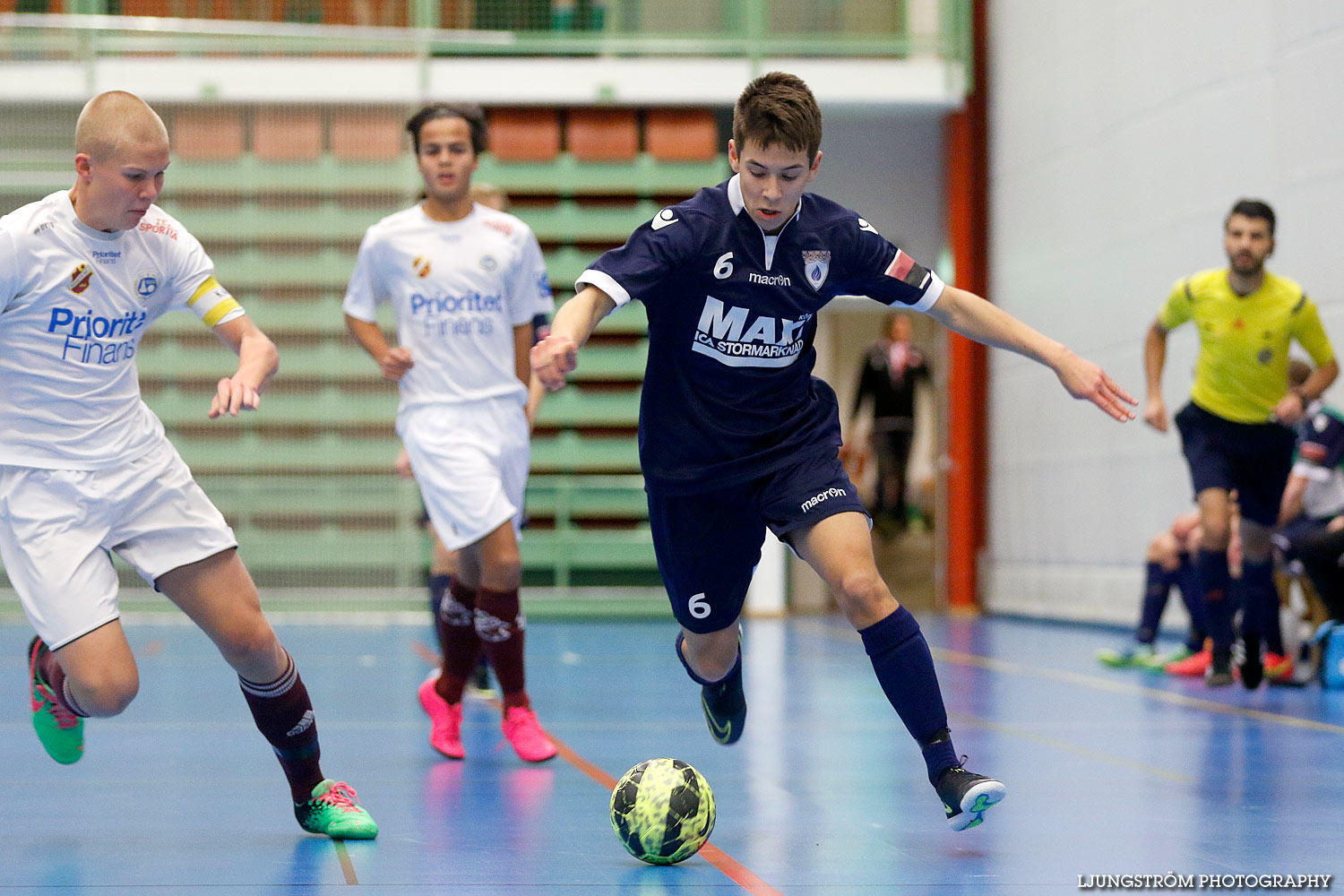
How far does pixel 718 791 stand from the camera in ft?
15.6

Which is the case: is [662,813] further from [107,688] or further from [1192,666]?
[1192,666]

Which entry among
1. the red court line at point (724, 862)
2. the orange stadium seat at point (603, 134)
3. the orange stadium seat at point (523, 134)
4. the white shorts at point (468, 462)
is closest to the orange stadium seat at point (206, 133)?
the orange stadium seat at point (523, 134)

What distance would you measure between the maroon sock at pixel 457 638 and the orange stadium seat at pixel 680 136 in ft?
30.6

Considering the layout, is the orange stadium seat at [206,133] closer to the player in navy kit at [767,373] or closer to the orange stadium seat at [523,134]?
the orange stadium seat at [523,134]

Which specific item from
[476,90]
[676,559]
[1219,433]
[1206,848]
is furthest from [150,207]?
[476,90]

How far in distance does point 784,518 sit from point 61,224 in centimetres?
196

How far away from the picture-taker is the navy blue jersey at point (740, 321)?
402 centimetres

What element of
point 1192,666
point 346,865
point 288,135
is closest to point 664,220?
point 346,865

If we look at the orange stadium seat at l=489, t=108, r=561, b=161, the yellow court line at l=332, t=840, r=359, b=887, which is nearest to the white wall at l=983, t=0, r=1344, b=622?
the orange stadium seat at l=489, t=108, r=561, b=161

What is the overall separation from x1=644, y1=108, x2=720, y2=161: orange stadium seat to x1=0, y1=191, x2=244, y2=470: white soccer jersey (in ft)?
35.7

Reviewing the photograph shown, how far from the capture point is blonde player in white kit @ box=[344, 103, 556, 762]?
18.1ft

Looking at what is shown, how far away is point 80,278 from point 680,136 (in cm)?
1111

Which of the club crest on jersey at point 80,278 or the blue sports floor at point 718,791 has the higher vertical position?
the club crest on jersey at point 80,278

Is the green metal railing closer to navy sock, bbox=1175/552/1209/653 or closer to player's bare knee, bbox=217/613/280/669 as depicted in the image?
navy sock, bbox=1175/552/1209/653
